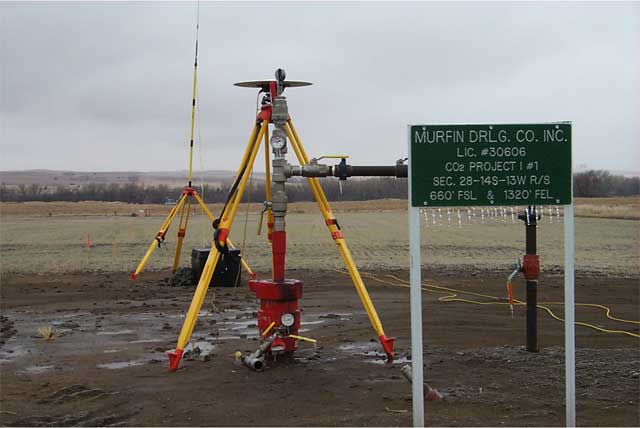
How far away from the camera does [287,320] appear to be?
28.9ft

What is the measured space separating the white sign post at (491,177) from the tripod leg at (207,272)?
2.91 meters

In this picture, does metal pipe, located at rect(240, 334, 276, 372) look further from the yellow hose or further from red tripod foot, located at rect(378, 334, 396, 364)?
the yellow hose

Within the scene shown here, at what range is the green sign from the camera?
627cm

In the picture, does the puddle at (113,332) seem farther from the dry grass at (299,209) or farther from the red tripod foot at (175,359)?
the dry grass at (299,209)

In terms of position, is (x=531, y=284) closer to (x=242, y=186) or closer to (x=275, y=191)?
(x=275, y=191)

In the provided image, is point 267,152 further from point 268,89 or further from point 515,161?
point 515,161

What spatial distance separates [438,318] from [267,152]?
370 centimetres

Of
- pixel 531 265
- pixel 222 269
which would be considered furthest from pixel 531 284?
pixel 222 269

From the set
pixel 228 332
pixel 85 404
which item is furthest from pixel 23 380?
pixel 228 332

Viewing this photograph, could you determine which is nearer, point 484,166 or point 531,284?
point 484,166

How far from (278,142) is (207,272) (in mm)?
1574

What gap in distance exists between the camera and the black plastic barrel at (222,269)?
1555cm

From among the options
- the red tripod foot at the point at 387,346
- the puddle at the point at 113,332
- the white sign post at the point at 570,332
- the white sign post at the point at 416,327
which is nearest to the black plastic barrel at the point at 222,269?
the puddle at the point at 113,332

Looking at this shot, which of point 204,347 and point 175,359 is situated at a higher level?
point 175,359
